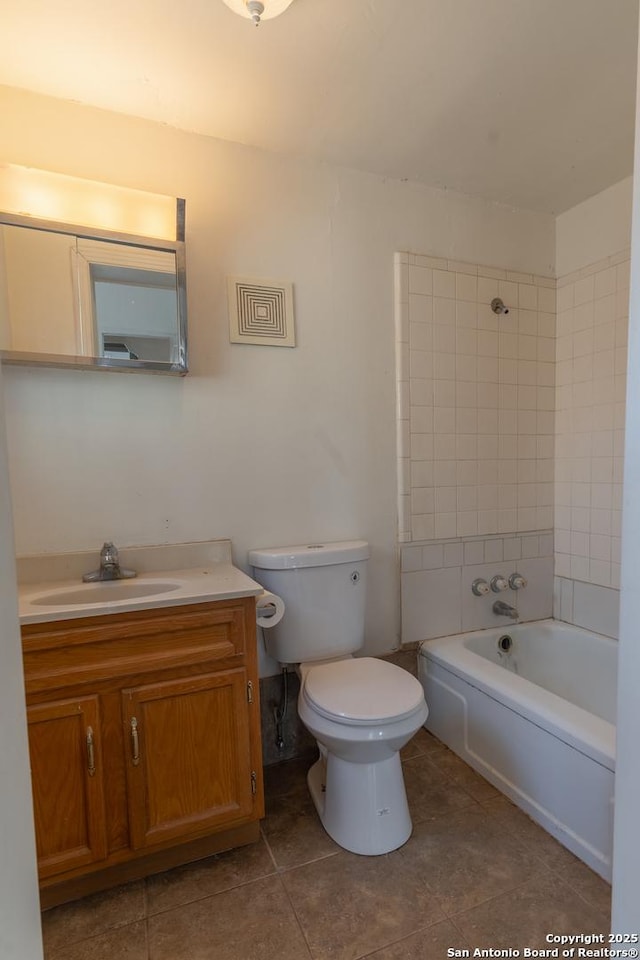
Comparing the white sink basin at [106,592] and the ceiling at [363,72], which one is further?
the white sink basin at [106,592]

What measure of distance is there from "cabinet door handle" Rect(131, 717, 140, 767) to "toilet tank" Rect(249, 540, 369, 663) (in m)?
0.55

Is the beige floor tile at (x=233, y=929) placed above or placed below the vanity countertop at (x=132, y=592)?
below

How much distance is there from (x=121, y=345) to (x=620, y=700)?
1.54 meters

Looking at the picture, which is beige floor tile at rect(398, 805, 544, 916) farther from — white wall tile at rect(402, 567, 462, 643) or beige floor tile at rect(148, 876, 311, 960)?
white wall tile at rect(402, 567, 462, 643)

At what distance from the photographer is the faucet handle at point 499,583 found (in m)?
2.16

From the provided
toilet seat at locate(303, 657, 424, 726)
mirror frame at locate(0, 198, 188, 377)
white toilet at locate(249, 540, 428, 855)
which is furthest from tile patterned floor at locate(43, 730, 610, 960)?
mirror frame at locate(0, 198, 188, 377)

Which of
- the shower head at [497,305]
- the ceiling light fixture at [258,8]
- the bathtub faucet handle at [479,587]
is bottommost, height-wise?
the bathtub faucet handle at [479,587]

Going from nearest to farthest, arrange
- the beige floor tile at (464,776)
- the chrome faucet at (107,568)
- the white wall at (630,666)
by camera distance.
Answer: the white wall at (630,666) → the chrome faucet at (107,568) → the beige floor tile at (464,776)

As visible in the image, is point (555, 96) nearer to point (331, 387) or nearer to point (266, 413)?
point (331, 387)

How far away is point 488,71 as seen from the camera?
1396 mm

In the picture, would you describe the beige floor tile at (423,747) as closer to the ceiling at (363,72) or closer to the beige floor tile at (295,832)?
the beige floor tile at (295,832)

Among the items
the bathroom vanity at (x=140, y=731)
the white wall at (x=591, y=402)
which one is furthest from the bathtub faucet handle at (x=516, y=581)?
the bathroom vanity at (x=140, y=731)

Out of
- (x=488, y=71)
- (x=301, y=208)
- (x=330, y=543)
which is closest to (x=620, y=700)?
(x=330, y=543)

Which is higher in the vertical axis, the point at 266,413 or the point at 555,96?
the point at 555,96
